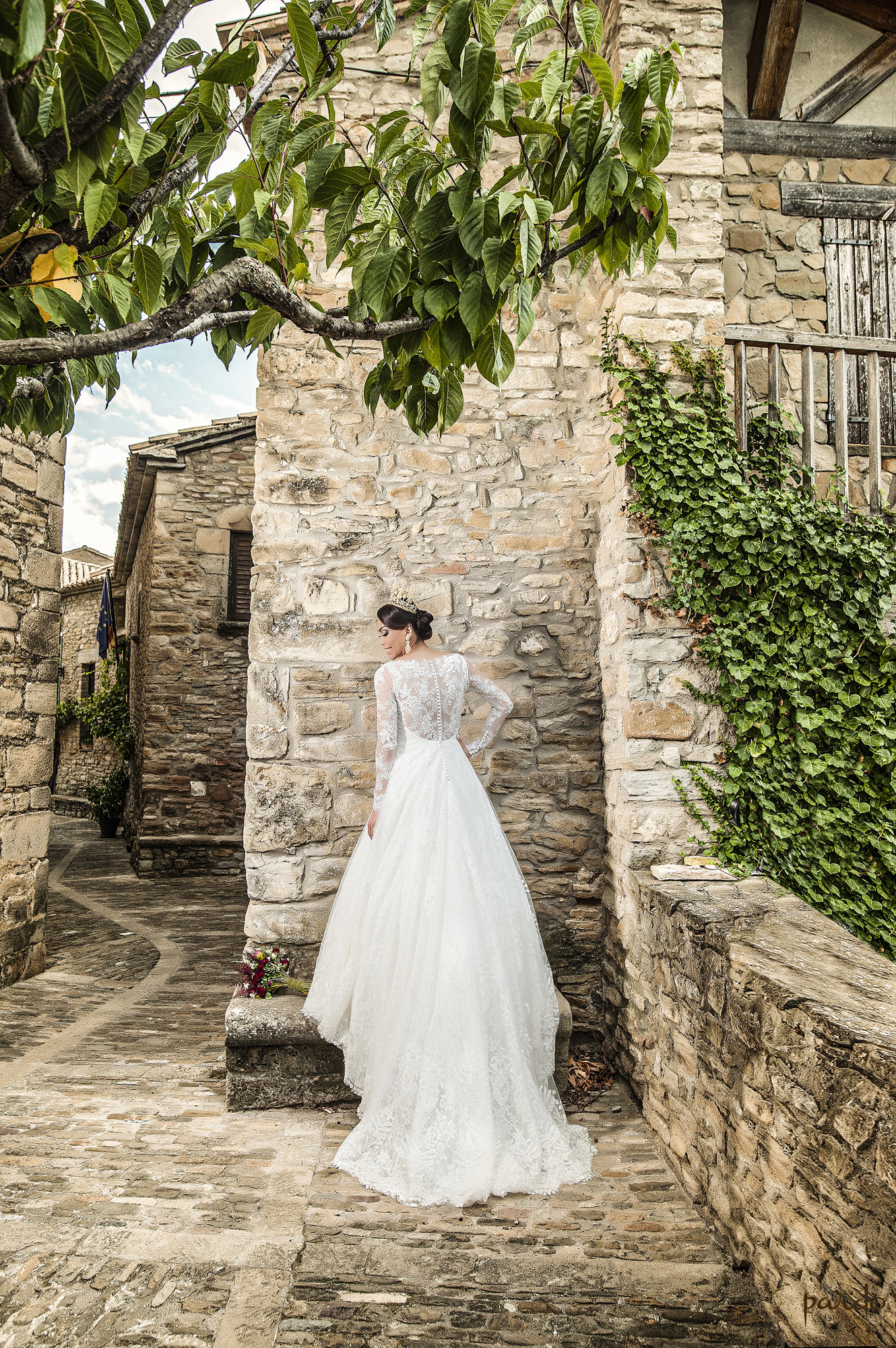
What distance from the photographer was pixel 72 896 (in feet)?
27.3

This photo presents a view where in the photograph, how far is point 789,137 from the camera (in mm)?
5145

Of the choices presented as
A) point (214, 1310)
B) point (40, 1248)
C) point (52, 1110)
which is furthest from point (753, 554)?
point (52, 1110)

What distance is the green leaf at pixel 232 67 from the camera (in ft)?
4.74

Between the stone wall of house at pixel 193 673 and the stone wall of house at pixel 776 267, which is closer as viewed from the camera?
the stone wall of house at pixel 776 267

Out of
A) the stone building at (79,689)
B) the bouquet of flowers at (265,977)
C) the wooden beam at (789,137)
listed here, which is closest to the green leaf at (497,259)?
the bouquet of flowers at (265,977)

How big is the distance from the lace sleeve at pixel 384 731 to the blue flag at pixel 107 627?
1160 cm

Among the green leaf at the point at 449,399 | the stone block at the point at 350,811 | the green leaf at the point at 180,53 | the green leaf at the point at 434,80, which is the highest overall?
the green leaf at the point at 180,53

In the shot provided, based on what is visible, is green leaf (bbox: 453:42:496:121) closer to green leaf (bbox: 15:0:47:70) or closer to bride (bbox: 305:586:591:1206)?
green leaf (bbox: 15:0:47:70)

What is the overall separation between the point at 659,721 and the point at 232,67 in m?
2.74

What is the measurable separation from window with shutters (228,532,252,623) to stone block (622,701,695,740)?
7.44 metres

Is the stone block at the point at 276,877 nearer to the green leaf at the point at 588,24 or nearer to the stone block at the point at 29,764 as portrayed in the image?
the stone block at the point at 29,764

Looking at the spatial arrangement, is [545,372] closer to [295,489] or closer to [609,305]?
[609,305]

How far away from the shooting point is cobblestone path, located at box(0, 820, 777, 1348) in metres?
2.08

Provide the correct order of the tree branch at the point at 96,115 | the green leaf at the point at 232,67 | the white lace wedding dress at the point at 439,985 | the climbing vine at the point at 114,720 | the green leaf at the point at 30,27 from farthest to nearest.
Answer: the climbing vine at the point at 114,720
the white lace wedding dress at the point at 439,985
the green leaf at the point at 232,67
the tree branch at the point at 96,115
the green leaf at the point at 30,27
